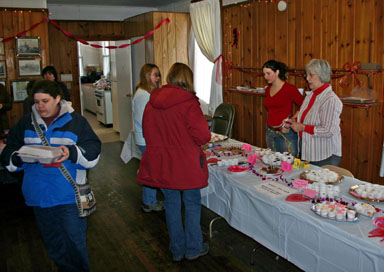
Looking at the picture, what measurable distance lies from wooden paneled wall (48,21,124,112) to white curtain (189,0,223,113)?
275 cm

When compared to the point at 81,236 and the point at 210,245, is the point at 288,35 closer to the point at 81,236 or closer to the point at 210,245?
the point at 210,245

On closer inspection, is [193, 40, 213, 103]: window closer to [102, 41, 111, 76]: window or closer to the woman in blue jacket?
the woman in blue jacket

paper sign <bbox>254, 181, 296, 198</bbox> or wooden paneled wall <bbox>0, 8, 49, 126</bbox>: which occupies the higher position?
wooden paneled wall <bbox>0, 8, 49, 126</bbox>

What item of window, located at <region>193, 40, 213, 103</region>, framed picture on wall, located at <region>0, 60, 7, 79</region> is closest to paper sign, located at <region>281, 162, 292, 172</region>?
window, located at <region>193, 40, 213, 103</region>

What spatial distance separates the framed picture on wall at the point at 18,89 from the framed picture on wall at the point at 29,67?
13cm

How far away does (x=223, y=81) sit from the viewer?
5.79 metres

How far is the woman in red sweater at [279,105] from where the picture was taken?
362 cm

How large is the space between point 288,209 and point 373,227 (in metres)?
0.48

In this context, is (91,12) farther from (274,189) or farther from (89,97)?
(274,189)

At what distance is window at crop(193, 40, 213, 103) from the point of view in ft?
21.2

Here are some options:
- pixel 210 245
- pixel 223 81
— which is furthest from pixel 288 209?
pixel 223 81

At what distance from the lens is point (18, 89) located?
6.17 metres

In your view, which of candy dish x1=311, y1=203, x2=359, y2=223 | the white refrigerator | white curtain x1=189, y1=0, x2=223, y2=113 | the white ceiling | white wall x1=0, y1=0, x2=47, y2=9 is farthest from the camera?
the white ceiling

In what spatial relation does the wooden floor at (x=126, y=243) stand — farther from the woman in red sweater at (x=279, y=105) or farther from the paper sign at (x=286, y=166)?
the woman in red sweater at (x=279, y=105)
